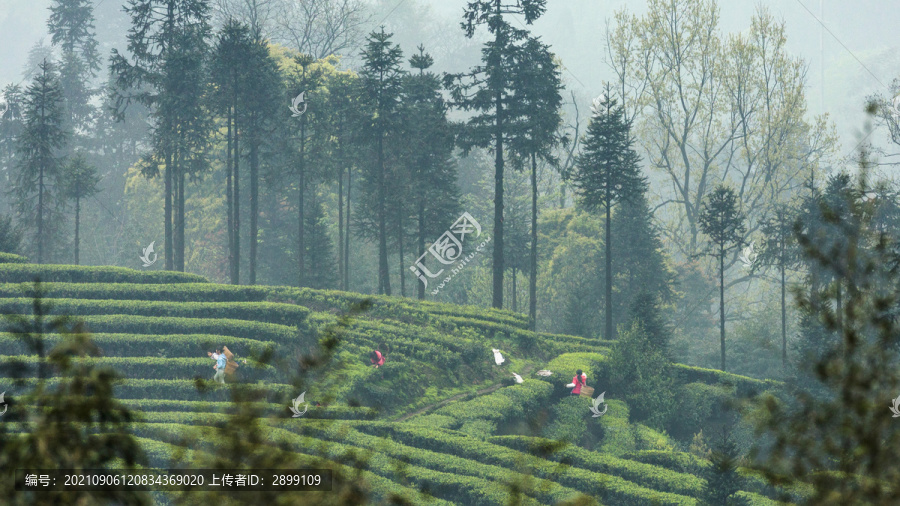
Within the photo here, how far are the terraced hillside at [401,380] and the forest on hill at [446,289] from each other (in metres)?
0.09

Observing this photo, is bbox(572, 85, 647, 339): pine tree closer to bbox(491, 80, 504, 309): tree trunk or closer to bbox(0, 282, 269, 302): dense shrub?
bbox(491, 80, 504, 309): tree trunk

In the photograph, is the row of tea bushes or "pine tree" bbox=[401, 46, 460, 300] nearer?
the row of tea bushes

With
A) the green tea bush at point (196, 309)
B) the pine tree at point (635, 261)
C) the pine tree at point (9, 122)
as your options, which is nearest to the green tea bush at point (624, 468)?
the green tea bush at point (196, 309)

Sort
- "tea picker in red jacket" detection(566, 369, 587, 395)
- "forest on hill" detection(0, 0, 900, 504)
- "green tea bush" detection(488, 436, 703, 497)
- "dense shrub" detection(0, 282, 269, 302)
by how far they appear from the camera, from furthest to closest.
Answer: "dense shrub" detection(0, 282, 269, 302) → "tea picker in red jacket" detection(566, 369, 587, 395) → "green tea bush" detection(488, 436, 703, 497) → "forest on hill" detection(0, 0, 900, 504)

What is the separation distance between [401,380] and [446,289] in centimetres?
2150

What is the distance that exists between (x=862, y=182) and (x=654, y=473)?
44.1ft

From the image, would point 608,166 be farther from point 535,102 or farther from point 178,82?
point 178,82

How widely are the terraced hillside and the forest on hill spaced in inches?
3.6

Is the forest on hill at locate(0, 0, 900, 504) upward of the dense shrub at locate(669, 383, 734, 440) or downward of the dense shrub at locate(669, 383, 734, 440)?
upward

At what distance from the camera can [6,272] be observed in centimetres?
→ 2453

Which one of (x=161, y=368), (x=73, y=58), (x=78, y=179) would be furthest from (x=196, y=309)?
(x=73, y=58)

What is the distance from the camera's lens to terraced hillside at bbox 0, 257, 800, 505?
15562 millimetres

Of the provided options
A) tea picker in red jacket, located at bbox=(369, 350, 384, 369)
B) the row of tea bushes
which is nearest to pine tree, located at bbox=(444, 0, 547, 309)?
tea picker in red jacket, located at bbox=(369, 350, 384, 369)

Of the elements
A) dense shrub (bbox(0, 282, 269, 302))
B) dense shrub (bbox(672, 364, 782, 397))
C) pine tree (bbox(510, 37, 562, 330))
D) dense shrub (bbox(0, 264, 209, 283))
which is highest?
pine tree (bbox(510, 37, 562, 330))
